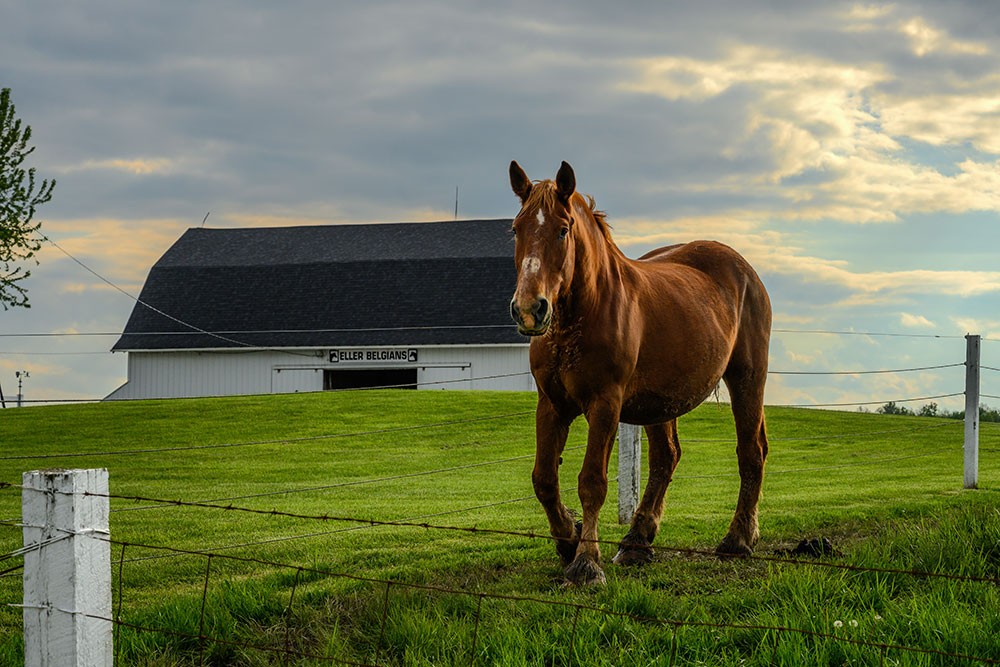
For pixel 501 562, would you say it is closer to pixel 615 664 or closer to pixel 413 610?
pixel 413 610

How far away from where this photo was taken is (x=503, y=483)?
15.8m

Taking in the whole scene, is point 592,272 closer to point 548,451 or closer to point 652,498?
point 548,451

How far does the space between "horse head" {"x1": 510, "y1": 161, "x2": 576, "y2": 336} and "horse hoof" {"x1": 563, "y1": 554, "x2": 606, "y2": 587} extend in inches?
64.0

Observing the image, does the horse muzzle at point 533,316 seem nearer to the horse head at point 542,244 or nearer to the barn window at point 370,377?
the horse head at point 542,244

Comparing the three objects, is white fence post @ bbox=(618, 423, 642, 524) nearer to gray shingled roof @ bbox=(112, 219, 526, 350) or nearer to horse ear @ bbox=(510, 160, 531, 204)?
horse ear @ bbox=(510, 160, 531, 204)

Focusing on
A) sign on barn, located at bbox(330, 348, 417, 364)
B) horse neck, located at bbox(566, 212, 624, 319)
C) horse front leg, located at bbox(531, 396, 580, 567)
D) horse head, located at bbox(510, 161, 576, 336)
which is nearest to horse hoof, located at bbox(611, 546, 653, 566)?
horse front leg, located at bbox(531, 396, 580, 567)

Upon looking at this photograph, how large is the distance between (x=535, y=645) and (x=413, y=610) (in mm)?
1108

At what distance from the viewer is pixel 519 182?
5441 mm

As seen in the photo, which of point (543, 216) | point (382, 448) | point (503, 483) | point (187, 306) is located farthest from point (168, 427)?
point (543, 216)

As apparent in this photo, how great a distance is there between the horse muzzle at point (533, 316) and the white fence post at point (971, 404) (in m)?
9.93

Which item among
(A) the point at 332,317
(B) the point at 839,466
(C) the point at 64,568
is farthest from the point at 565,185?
(A) the point at 332,317

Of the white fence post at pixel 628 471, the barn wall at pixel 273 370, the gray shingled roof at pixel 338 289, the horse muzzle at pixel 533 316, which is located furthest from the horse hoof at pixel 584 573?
the barn wall at pixel 273 370

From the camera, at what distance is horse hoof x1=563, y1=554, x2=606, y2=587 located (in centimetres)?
546

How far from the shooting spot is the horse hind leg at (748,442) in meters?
6.98
